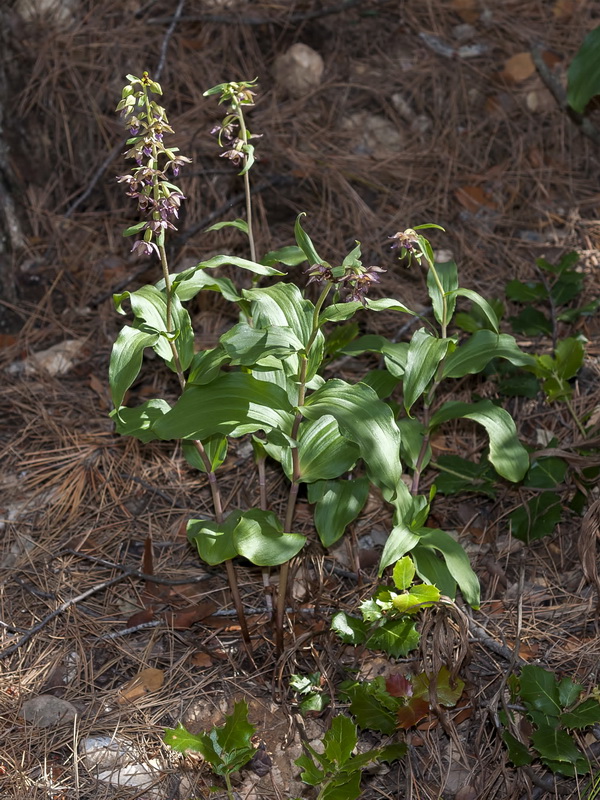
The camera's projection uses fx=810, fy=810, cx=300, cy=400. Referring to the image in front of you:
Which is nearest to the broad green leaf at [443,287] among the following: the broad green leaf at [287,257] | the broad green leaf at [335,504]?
the broad green leaf at [287,257]

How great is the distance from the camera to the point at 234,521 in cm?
224

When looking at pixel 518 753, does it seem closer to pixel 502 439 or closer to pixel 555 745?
pixel 555 745

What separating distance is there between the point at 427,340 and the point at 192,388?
26.5 inches

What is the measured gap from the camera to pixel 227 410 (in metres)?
2.05

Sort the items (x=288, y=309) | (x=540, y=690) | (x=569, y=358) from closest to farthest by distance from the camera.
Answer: (x=540, y=690) < (x=288, y=309) < (x=569, y=358)

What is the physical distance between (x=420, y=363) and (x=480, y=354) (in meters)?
0.23

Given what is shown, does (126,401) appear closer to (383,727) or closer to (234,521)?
(234,521)

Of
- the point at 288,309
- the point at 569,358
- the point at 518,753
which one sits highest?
the point at 288,309

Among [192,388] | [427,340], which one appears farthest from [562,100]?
[192,388]

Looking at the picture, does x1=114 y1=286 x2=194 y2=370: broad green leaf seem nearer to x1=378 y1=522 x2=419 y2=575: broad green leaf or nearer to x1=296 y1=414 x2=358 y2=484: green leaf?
x1=296 y1=414 x2=358 y2=484: green leaf

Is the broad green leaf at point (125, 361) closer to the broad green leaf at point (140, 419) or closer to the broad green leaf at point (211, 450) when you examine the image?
the broad green leaf at point (140, 419)

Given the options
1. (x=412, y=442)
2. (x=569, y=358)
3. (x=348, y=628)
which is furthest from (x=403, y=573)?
(x=569, y=358)

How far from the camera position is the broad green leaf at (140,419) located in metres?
2.17

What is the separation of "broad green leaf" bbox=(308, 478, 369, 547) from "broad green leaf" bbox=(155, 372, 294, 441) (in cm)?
31
